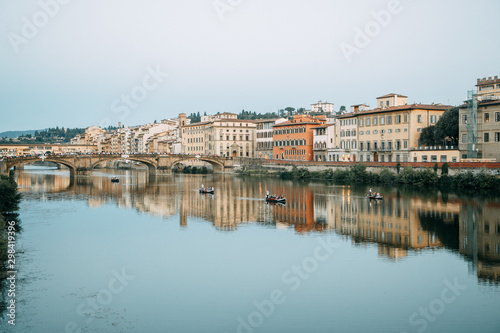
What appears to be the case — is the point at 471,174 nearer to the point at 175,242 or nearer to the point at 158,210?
the point at 158,210

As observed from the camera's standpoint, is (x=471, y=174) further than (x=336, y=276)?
Yes

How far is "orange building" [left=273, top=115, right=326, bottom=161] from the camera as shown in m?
72.3

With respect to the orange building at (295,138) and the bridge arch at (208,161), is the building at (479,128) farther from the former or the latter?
the bridge arch at (208,161)

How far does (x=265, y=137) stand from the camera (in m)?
86.9

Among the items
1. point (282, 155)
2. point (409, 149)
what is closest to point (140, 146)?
point (282, 155)

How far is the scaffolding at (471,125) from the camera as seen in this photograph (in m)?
45.8

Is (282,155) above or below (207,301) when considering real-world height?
above

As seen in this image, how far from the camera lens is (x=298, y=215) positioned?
1266 inches

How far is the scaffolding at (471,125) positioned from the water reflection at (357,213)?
7520mm

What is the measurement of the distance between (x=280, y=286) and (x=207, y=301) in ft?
9.52

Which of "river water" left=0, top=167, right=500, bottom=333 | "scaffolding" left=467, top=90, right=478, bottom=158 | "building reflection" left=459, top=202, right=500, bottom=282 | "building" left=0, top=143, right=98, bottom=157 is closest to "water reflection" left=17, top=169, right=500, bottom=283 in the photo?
"building reflection" left=459, top=202, right=500, bottom=282

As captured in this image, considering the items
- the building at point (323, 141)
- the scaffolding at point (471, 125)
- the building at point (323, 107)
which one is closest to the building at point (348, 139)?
the building at point (323, 141)

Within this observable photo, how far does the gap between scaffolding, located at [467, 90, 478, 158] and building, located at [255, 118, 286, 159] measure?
133 feet

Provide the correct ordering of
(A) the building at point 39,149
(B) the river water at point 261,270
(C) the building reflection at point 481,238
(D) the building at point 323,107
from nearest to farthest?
(B) the river water at point 261,270
(C) the building reflection at point 481,238
(A) the building at point 39,149
(D) the building at point 323,107
